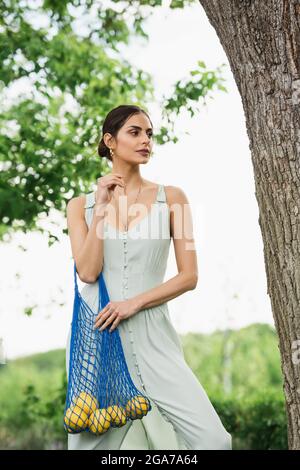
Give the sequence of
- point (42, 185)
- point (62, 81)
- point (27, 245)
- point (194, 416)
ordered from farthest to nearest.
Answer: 1. point (27, 245)
2. point (62, 81)
3. point (42, 185)
4. point (194, 416)

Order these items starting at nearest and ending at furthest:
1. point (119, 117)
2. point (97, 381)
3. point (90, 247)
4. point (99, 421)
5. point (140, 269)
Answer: point (99, 421) < point (97, 381) < point (90, 247) < point (140, 269) < point (119, 117)

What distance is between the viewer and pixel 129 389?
3.18m

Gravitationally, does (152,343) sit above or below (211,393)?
above

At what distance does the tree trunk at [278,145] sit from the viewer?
3.38 m

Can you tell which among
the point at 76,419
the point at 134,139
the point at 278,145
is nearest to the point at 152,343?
the point at 76,419

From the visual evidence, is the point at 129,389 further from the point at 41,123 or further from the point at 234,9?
the point at 41,123

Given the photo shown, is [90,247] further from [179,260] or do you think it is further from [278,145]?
[278,145]

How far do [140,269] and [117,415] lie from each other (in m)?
0.69

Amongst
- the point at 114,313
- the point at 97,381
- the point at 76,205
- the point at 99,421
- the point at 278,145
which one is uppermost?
the point at 278,145

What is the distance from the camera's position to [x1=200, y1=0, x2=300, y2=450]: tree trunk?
11.1 ft

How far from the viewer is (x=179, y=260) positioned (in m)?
3.39

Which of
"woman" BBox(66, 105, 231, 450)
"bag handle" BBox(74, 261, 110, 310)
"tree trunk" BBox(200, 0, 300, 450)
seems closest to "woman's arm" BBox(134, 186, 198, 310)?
"woman" BBox(66, 105, 231, 450)
